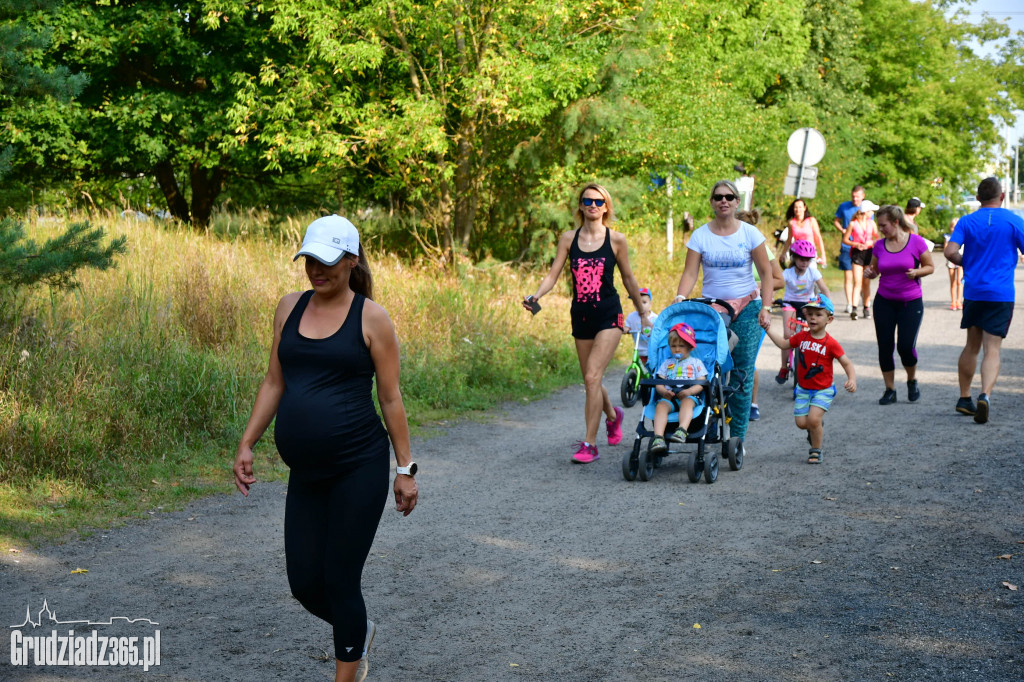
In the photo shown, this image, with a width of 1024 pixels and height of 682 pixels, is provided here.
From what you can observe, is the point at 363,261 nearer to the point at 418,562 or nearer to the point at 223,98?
the point at 418,562

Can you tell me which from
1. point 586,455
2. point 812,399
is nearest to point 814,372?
point 812,399

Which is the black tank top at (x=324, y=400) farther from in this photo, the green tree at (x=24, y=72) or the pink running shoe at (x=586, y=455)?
the pink running shoe at (x=586, y=455)

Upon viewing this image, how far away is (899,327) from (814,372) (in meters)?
3.24

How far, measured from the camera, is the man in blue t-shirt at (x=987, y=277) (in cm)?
1048

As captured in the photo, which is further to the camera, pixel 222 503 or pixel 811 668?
pixel 222 503

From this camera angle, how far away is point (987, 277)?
34.5 feet

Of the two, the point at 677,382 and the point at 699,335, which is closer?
the point at 677,382

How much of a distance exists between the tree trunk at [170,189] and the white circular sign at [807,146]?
12.3m

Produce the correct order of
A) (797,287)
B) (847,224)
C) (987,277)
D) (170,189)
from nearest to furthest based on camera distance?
(987,277), (797,287), (847,224), (170,189)

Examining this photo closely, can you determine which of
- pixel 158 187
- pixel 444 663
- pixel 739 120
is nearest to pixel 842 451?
pixel 444 663

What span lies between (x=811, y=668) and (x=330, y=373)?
7.74ft

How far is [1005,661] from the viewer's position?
4.66m

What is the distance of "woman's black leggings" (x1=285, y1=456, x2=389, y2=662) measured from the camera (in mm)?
4172

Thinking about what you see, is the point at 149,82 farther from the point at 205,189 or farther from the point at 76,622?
the point at 76,622
